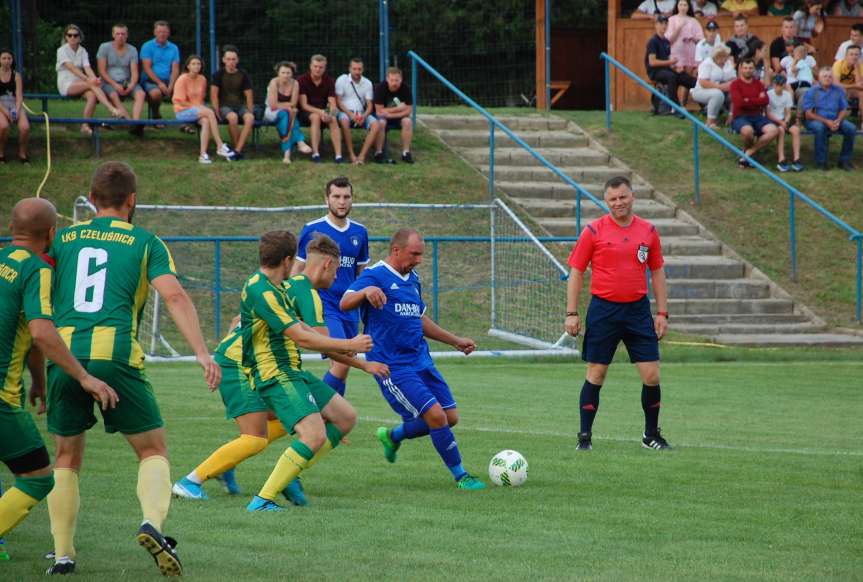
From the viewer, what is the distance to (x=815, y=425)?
11656mm

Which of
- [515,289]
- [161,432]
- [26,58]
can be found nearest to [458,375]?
[515,289]

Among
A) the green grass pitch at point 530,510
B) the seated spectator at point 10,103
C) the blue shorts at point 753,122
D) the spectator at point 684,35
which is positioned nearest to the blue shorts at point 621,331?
the green grass pitch at point 530,510

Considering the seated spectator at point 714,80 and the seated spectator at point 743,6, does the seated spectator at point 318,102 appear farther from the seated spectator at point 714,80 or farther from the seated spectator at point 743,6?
the seated spectator at point 743,6

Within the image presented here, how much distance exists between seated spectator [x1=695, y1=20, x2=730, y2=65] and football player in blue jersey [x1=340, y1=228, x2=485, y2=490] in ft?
60.1

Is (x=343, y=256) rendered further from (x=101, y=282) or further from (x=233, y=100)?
(x=233, y=100)

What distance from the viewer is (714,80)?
26.0 m

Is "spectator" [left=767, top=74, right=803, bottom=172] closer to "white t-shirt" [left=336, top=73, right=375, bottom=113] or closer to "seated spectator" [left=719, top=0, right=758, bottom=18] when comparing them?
"seated spectator" [left=719, top=0, right=758, bottom=18]

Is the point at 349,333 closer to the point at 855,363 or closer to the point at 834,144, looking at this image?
the point at 855,363

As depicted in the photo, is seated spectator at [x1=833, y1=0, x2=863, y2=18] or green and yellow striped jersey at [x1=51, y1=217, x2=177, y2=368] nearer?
green and yellow striped jersey at [x1=51, y1=217, x2=177, y2=368]

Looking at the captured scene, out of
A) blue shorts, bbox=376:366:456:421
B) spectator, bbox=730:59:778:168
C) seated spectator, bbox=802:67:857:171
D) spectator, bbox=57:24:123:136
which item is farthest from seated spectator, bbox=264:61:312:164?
blue shorts, bbox=376:366:456:421

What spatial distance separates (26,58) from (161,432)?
73.3 ft

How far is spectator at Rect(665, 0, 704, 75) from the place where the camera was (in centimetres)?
2594

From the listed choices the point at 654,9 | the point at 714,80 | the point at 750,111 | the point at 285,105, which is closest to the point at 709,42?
the point at 714,80

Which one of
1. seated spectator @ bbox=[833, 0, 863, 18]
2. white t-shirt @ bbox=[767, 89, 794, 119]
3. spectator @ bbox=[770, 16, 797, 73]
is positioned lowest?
white t-shirt @ bbox=[767, 89, 794, 119]
